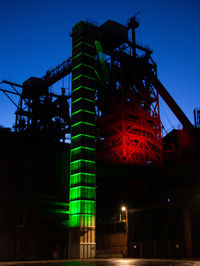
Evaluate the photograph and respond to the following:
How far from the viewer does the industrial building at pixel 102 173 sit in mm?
36969

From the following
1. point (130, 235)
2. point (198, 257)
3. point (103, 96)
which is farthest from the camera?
point (103, 96)

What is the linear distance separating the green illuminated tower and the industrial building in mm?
119

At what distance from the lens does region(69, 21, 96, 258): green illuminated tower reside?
37219 mm

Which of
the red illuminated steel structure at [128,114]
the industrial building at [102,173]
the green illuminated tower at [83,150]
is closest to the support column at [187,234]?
the industrial building at [102,173]

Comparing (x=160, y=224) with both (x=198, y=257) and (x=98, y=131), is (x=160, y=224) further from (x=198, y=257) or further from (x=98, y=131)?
(x=98, y=131)

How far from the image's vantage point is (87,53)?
44.1 metres

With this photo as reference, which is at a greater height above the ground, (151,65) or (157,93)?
(151,65)

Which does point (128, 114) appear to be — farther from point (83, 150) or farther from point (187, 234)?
point (187, 234)

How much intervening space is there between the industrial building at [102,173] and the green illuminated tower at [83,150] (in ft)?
0.39

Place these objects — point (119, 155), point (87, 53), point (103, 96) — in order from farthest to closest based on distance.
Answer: point (103, 96) → point (119, 155) → point (87, 53)

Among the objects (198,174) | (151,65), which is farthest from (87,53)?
(198,174)

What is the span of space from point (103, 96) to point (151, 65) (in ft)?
37.4

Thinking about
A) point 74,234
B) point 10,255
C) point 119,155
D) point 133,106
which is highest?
point 133,106

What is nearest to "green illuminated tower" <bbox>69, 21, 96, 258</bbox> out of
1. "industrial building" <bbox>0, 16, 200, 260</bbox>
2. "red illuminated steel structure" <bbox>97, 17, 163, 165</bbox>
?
"industrial building" <bbox>0, 16, 200, 260</bbox>
